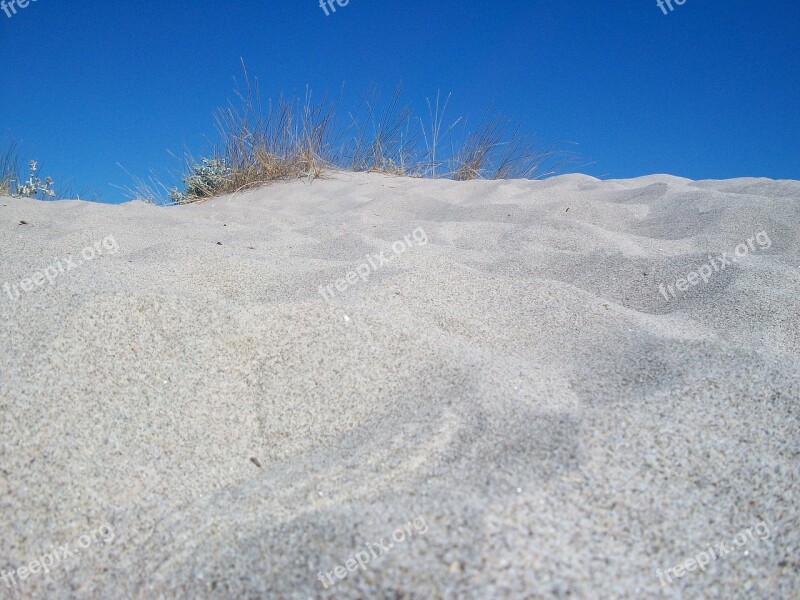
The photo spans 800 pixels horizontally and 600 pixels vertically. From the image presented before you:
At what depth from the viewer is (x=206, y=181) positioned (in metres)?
4.62

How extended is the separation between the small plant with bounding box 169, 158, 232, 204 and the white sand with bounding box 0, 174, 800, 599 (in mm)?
2769

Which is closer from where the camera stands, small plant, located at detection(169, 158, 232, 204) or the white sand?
the white sand

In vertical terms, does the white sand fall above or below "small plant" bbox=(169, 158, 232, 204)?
below

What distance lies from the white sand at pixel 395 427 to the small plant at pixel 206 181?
2.77 meters

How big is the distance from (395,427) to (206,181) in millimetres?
4116

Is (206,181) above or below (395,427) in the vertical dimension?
above

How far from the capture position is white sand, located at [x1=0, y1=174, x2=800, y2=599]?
2.42 feet

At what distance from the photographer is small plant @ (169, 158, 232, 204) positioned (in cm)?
458

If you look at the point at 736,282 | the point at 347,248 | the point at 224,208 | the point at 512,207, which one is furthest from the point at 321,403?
the point at 224,208

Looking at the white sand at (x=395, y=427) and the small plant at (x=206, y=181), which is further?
the small plant at (x=206, y=181)

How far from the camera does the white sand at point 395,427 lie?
74 cm

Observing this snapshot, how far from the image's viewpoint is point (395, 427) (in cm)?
102

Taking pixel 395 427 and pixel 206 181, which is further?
pixel 206 181

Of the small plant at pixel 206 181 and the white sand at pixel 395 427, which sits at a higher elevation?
the small plant at pixel 206 181
